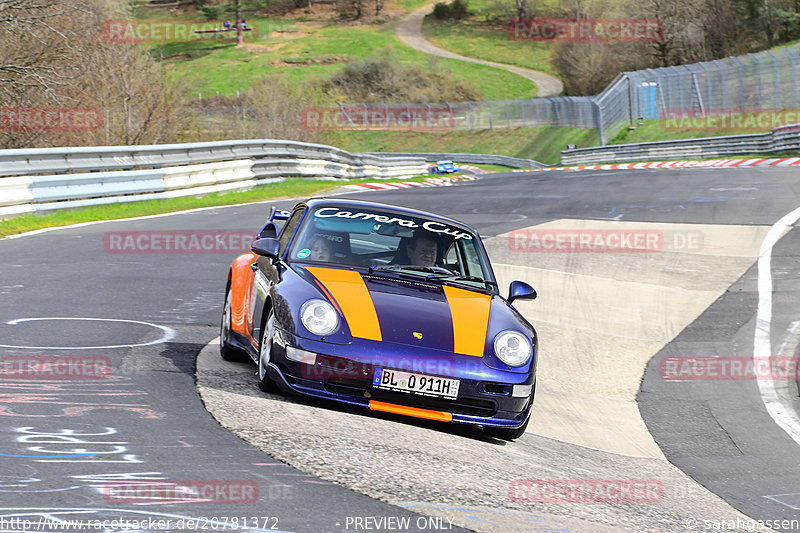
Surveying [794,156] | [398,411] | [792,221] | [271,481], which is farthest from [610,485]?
[794,156]

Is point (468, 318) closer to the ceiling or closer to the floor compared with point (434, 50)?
closer to the floor

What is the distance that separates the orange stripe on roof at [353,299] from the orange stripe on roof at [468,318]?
20.7 inches

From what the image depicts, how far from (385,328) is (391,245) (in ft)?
4.81

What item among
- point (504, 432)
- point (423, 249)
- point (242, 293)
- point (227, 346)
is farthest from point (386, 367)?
point (242, 293)

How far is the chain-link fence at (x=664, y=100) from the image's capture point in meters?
43.9

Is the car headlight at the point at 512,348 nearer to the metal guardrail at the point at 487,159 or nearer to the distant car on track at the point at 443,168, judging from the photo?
the distant car on track at the point at 443,168

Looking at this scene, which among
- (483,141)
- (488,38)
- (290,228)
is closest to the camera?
(290,228)

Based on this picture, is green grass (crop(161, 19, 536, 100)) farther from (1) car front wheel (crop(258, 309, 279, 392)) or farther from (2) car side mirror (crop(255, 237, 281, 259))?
(1) car front wheel (crop(258, 309, 279, 392))

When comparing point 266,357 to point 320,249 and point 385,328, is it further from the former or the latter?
point 320,249

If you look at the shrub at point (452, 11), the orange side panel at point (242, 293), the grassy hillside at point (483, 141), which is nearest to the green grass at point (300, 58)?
the shrub at point (452, 11)

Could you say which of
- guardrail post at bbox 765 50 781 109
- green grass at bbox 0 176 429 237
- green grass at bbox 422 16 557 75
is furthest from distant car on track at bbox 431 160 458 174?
green grass at bbox 422 16 557 75

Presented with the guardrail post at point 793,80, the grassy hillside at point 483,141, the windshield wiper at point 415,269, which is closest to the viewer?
the windshield wiper at point 415,269

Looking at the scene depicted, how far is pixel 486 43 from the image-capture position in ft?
387

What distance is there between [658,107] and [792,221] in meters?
38.3
